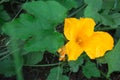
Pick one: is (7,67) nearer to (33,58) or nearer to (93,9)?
(33,58)

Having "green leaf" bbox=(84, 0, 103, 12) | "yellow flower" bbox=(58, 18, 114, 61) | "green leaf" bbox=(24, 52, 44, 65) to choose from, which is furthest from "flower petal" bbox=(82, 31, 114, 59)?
"green leaf" bbox=(24, 52, 44, 65)

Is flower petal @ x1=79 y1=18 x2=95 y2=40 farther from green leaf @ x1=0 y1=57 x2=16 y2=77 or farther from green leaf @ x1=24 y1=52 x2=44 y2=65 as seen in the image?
green leaf @ x1=0 y1=57 x2=16 y2=77

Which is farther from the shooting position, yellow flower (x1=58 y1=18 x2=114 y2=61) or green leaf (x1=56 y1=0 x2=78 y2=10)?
green leaf (x1=56 y1=0 x2=78 y2=10)

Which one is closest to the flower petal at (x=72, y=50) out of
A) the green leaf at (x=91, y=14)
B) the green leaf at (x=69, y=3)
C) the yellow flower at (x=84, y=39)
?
the yellow flower at (x=84, y=39)

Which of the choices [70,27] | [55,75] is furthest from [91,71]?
[70,27]

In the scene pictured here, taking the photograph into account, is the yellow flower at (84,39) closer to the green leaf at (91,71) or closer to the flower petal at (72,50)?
the flower petal at (72,50)

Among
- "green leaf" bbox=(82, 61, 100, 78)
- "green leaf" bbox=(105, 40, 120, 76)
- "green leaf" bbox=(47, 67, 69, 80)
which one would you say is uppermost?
"green leaf" bbox=(105, 40, 120, 76)
